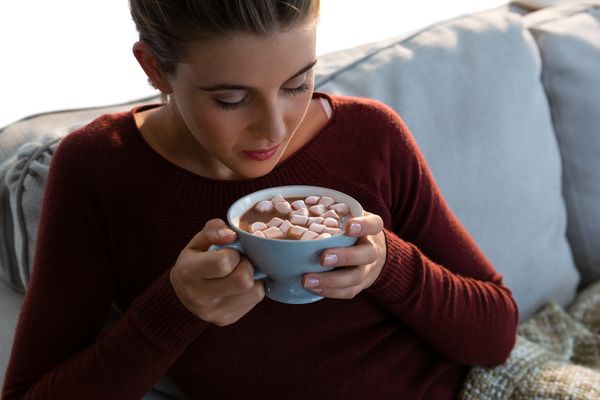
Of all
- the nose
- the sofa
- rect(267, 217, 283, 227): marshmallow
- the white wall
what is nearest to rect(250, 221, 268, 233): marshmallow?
rect(267, 217, 283, 227): marshmallow

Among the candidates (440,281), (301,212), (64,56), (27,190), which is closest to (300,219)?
(301,212)

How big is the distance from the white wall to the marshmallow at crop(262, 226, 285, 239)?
1099 millimetres

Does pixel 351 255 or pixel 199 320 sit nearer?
pixel 351 255

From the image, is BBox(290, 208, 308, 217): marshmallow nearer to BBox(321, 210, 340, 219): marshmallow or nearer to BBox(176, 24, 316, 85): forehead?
BBox(321, 210, 340, 219): marshmallow

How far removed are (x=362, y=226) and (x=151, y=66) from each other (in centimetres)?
38

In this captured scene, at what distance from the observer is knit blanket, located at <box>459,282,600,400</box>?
3.81 ft

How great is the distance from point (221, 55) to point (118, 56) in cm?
102

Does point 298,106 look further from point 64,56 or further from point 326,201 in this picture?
point 64,56

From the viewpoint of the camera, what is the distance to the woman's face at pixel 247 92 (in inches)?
33.9

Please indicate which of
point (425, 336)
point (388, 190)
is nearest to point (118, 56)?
point (388, 190)

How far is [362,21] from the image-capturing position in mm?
2225

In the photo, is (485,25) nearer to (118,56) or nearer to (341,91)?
(341,91)

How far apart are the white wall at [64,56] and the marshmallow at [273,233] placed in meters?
1.10

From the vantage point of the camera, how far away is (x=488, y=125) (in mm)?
1556
